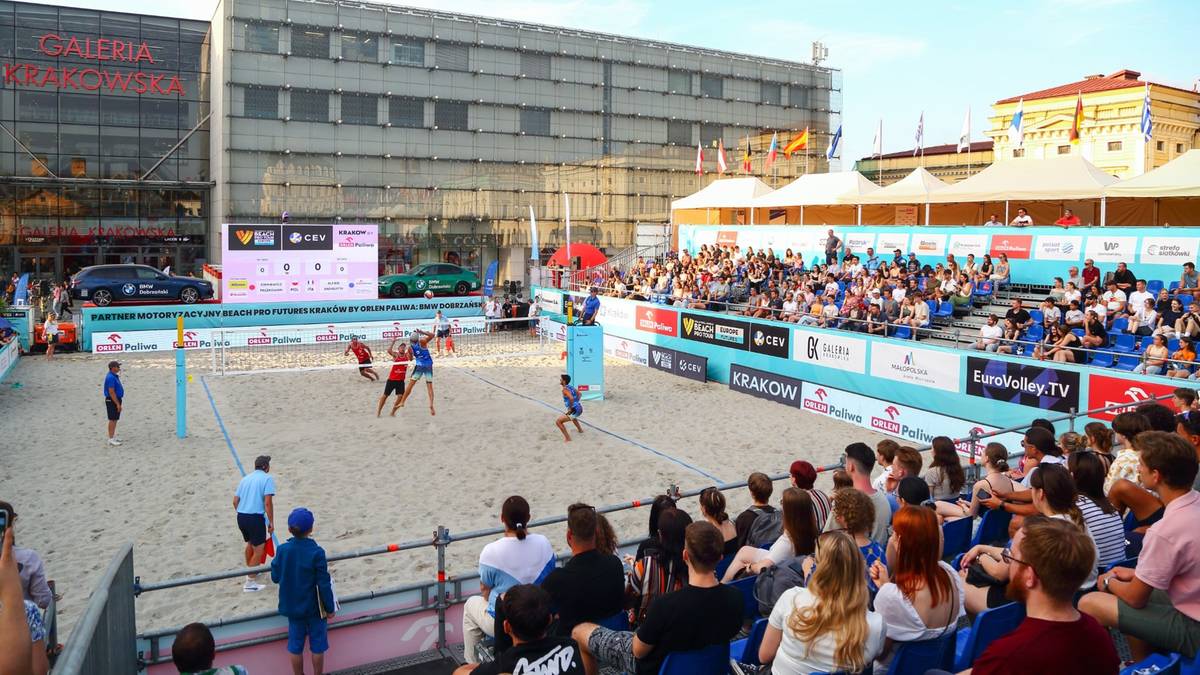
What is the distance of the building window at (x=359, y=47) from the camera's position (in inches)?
1738

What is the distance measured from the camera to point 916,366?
17156 mm

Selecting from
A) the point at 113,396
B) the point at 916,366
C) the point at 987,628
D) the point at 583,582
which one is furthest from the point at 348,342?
the point at 987,628

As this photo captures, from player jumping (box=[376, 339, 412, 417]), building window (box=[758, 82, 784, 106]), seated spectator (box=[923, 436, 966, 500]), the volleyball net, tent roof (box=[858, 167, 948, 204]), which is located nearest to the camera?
seated spectator (box=[923, 436, 966, 500])

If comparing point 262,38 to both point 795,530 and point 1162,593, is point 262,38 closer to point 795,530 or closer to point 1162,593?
point 795,530

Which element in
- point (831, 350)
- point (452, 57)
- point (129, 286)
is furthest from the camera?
point (452, 57)

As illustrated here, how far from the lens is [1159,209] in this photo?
854 inches

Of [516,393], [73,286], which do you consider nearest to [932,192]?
[516,393]

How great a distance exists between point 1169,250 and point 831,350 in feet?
24.1

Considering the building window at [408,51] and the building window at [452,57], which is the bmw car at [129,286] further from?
the building window at [452,57]

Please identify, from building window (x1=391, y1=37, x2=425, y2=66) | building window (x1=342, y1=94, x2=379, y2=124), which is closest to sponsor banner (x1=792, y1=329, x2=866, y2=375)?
building window (x1=342, y1=94, x2=379, y2=124)

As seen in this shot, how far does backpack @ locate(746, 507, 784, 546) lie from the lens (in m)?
5.82

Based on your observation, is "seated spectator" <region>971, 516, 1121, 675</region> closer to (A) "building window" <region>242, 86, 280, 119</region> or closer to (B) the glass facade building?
(A) "building window" <region>242, 86, 280, 119</region>

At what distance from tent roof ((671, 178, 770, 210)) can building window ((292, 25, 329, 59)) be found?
21.2 m

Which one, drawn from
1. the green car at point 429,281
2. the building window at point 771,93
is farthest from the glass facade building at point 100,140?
the building window at point 771,93
